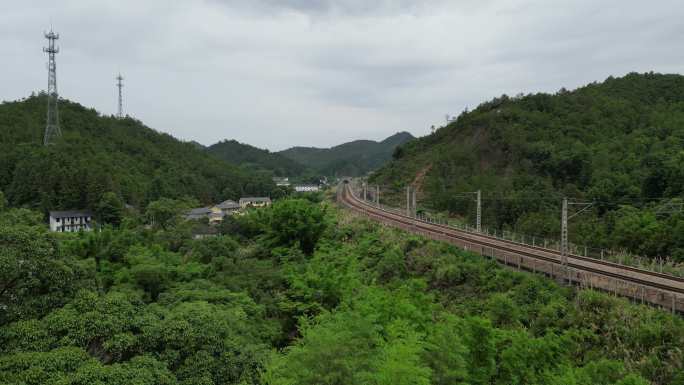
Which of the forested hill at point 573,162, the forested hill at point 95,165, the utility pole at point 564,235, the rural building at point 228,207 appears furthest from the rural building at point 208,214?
the utility pole at point 564,235

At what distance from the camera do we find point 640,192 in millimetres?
40125

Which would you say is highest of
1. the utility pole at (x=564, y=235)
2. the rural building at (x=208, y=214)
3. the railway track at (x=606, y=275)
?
the utility pole at (x=564, y=235)

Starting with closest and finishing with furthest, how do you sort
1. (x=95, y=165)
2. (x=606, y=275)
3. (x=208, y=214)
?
(x=606, y=275), (x=95, y=165), (x=208, y=214)

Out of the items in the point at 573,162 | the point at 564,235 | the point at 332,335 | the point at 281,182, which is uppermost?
the point at 573,162

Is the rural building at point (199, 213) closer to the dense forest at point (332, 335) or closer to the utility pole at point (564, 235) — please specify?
the dense forest at point (332, 335)

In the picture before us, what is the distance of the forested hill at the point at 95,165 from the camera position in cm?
5662

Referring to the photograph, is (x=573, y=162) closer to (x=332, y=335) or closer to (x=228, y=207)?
(x=332, y=335)

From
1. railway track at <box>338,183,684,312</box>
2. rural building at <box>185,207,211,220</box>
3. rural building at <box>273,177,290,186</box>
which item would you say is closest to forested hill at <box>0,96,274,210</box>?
rural building at <box>185,207,211,220</box>

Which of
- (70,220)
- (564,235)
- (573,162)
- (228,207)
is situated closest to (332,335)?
(564,235)

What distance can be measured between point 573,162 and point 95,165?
62.4 meters

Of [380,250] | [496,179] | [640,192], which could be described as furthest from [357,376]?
[496,179]

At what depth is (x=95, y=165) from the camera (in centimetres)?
6222

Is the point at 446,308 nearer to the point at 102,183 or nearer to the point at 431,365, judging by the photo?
the point at 431,365

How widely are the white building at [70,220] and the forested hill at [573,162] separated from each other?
42.8m
